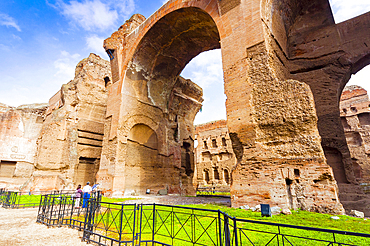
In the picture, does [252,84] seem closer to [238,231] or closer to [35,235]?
[238,231]

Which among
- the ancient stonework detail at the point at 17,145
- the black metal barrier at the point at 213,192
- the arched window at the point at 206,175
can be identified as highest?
the ancient stonework detail at the point at 17,145

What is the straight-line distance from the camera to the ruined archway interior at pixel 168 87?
11109 millimetres

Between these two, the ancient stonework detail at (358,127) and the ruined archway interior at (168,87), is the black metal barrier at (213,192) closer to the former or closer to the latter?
the ruined archway interior at (168,87)

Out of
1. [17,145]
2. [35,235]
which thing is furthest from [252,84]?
[17,145]

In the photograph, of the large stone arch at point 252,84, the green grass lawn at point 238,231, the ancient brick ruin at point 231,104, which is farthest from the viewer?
the ancient brick ruin at point 231,104

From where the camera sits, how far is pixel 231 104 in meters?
6.95

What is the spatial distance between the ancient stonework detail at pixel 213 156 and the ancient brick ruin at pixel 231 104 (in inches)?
417

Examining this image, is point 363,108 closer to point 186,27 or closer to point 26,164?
point 186,27

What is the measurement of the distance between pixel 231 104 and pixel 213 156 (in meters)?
19.7

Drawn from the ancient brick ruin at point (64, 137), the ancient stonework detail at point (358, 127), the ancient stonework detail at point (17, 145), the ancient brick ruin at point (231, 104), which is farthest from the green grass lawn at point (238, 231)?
the ancient stonework detail at point (358, 127)

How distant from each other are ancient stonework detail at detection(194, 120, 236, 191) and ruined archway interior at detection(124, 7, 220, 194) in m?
10.8

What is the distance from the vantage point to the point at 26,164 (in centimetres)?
1645

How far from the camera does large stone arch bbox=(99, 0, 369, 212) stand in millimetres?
5535

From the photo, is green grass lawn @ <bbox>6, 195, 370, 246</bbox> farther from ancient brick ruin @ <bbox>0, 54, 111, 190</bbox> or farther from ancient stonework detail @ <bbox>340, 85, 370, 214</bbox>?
ancient stonework detail @ <bbox>340, 85, 370, 214</bbox>
